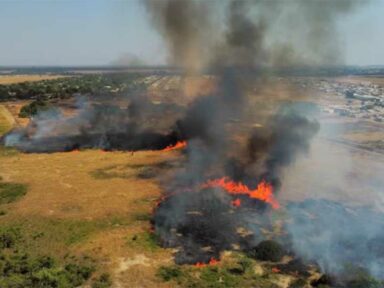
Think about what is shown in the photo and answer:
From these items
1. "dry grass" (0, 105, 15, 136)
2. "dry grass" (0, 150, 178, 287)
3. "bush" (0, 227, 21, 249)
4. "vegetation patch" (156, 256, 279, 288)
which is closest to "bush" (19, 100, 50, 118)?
"dry grass" (0, 105, 15, 136)

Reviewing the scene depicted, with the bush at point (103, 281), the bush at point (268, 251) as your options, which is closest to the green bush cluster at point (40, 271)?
the bush at point (103, 281)

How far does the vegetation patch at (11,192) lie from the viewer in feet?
148

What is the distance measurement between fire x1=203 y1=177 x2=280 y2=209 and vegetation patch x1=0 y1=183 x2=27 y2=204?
19.4 meters

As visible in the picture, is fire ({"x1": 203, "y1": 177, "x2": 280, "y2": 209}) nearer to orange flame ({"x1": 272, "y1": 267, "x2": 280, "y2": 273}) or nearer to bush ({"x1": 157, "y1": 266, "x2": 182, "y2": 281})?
orange flame ({"x1": 272, "y1": 267, "x2": 280, "y2": 273})

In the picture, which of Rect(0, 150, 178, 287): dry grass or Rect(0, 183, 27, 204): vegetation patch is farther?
Rect(0, 183, 27, 204): vegetation patch

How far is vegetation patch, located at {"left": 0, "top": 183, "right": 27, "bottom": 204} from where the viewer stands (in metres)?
45.1

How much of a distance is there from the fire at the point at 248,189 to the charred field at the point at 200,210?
0.12m

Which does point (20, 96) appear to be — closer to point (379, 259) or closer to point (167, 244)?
point (167, 244)

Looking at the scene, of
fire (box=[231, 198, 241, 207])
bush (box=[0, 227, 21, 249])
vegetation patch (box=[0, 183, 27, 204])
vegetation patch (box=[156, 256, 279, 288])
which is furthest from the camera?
vegetation patch (box=[0, 183, 27, 204])

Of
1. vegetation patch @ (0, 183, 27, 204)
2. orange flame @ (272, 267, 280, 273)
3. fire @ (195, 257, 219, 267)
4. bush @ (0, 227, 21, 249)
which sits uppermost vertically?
vegetation patch @ (0, 183, 27, 204)

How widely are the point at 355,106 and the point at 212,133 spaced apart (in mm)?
71361

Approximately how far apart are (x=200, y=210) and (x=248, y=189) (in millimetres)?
6693

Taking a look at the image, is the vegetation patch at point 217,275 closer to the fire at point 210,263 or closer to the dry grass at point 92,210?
the fire at point 210,263

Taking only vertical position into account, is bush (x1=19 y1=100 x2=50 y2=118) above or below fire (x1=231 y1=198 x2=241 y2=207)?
above
